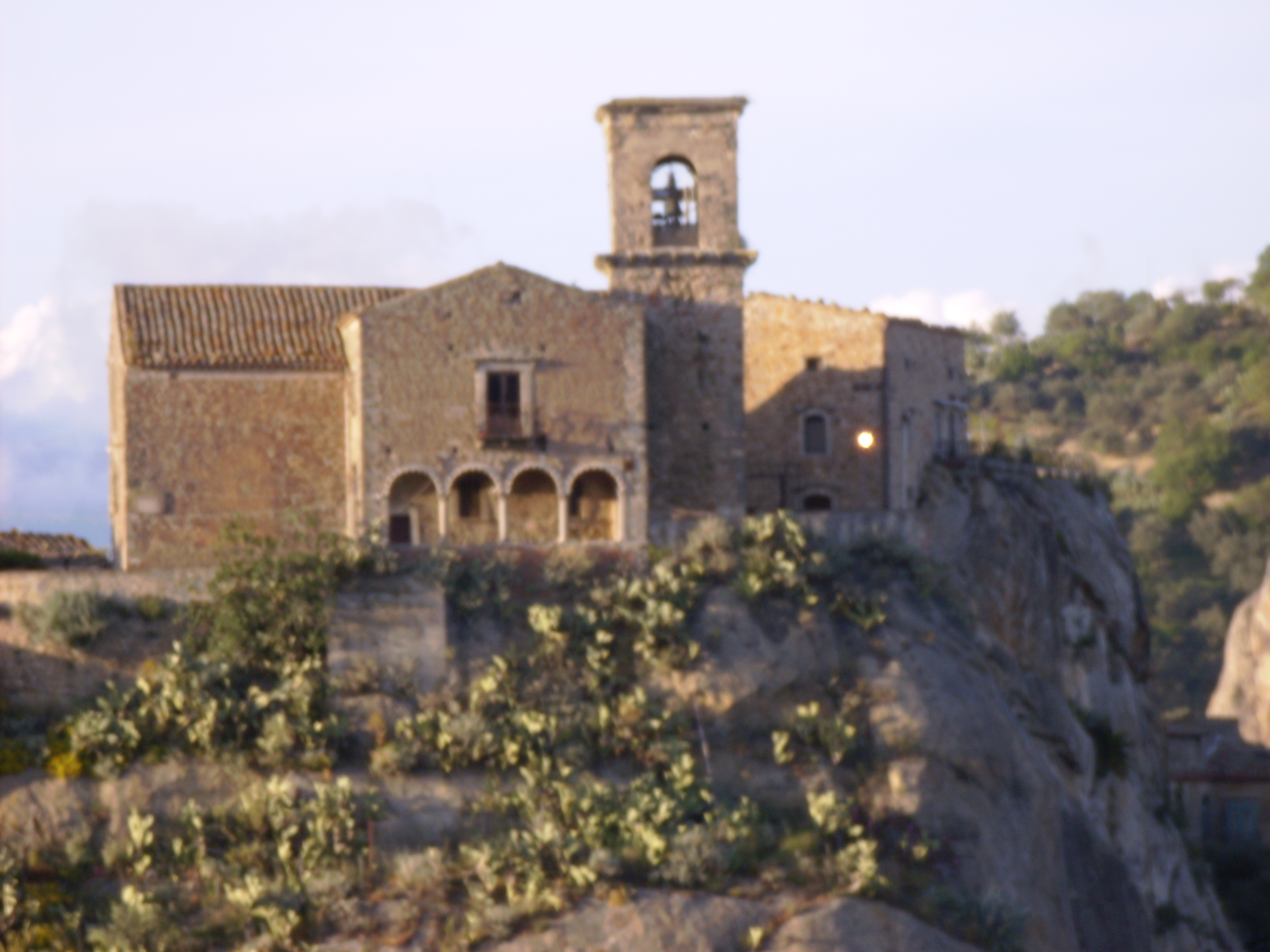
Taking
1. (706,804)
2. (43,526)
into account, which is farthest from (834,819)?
(43,526)

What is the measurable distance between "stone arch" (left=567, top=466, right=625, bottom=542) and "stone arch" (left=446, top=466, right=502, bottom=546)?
5.53 feet

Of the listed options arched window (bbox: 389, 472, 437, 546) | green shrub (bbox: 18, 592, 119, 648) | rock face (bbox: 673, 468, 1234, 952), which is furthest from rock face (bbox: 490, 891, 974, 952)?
arched window (bbox: 389, 472, 437, 546)

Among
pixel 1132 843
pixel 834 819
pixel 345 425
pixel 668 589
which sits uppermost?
pixel 345 425

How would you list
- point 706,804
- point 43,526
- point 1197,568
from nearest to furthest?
point 706,804
point 43,526
point 1197,568

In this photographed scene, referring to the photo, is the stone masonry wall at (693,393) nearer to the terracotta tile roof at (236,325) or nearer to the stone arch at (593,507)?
the stone arch at (593,507)

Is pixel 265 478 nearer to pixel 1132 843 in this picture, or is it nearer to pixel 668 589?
pixel 668 589

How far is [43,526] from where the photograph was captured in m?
46.0

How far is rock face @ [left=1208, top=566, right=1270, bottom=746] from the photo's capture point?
76875mm

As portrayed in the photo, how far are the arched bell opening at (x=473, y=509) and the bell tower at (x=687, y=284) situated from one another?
3755 millimetres

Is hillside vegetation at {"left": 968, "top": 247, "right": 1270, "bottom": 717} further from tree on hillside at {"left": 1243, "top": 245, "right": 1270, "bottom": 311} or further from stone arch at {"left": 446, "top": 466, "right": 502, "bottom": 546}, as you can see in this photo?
stone arch at {"left": 446, "top": 466, "right": 502, "bottom": 546}


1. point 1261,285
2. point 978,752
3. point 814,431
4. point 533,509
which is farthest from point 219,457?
point 1261,285

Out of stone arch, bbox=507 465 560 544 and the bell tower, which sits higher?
the bell tower

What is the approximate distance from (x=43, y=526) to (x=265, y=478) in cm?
860

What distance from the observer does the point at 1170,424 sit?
354ft
